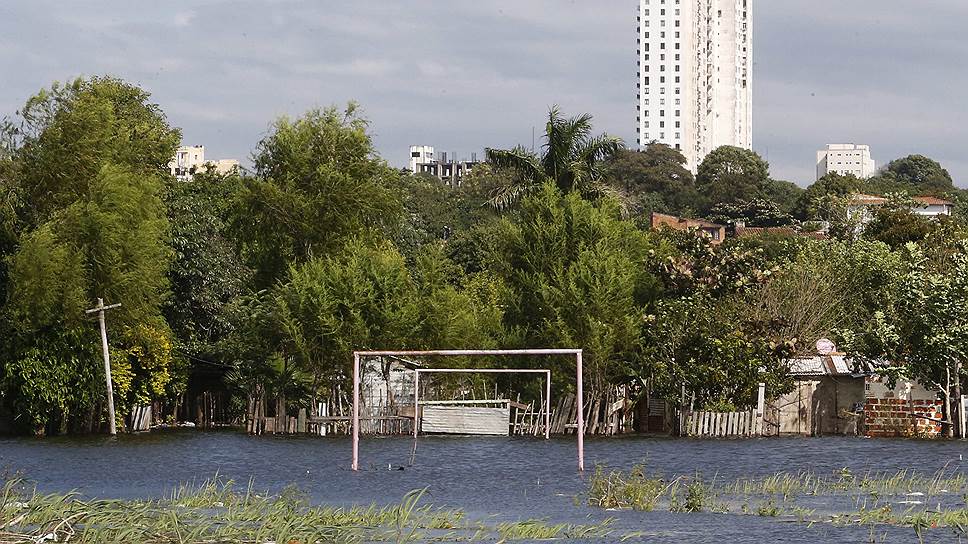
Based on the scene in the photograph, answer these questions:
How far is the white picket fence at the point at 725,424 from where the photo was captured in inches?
2392

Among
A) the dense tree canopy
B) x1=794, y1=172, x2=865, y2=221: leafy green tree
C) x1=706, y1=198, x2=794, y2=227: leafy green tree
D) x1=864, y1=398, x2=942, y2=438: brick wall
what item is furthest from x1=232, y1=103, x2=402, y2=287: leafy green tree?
x1=706, y1=198, x2=794, y2=227: leafy green tree

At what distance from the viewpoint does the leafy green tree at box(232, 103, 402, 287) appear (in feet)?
227

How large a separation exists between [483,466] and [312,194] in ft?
90.8

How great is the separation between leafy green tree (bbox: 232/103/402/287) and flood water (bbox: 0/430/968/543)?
35.7ft

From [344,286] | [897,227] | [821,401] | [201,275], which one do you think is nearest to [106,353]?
[344,286]

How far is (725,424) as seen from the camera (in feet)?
199

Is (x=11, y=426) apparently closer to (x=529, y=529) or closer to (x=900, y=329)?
(x=900, y=329)

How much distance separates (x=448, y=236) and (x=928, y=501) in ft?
335

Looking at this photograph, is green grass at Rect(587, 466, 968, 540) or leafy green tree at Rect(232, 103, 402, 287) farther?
leafy green tree at Rect(232, 103, 402, 287)

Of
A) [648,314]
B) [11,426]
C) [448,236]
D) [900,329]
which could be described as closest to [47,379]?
[11,426]

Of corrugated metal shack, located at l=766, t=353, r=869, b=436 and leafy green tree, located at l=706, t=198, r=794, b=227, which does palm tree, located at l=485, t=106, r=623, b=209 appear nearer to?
corrugated metal shack, located at l=766, t=353, r=869, b=436

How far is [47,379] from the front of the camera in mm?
62406

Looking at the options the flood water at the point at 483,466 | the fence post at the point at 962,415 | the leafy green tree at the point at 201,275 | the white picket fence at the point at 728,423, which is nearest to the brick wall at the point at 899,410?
the fence post at the point at 962,415

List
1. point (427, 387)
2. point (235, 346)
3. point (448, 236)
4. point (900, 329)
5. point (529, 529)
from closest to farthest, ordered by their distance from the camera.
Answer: point (529, 529) < point (900, 329) < point (427, 387) < point (235, 346) < point (448, 236)
